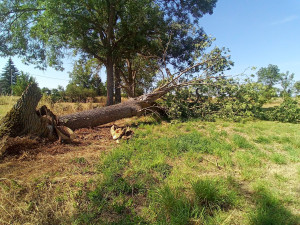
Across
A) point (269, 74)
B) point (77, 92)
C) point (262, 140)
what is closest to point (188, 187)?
point (262, 140)

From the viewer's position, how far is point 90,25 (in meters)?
8.82

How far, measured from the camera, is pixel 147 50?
10164 millimetres

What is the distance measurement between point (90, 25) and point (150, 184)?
929 cm

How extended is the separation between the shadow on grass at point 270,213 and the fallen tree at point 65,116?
3.98 metres

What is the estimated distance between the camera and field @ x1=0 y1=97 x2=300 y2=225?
1.70 meters

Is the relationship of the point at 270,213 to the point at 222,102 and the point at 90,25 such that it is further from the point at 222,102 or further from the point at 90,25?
the point at 90,25

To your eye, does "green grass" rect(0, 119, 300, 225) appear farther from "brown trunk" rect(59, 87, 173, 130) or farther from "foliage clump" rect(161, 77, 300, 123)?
"foliage clump" rect(161, 77, 300, 123)

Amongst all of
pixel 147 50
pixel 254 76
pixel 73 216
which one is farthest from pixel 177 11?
pixel 73 216

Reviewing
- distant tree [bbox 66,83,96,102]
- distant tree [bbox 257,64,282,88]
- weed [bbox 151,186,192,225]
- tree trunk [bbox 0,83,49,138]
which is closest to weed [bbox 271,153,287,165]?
weed [bbox 151,186,192,225]

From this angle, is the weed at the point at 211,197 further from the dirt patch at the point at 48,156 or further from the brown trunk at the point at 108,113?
the brown trunk at the point at 108,113

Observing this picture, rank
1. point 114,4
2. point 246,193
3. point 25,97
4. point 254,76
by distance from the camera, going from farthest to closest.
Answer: point 114,4
point 254,76
point 25,97
point 246,193

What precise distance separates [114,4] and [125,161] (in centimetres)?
842

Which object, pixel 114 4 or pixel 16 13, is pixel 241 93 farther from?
pixel 16 13

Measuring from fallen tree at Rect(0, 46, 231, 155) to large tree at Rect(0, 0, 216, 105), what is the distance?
3.40 metres
